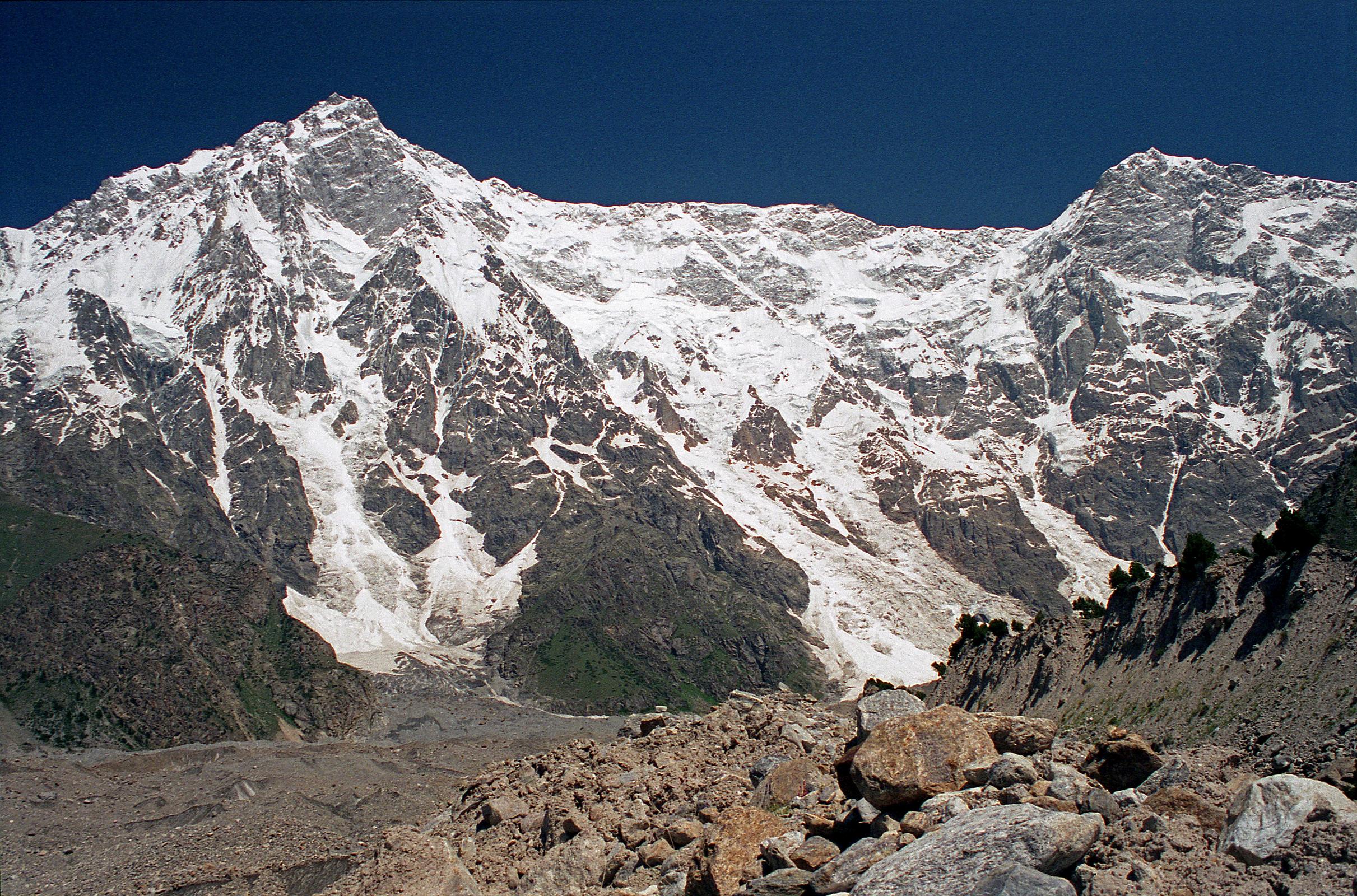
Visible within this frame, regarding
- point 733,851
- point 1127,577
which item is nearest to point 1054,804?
point 733,851

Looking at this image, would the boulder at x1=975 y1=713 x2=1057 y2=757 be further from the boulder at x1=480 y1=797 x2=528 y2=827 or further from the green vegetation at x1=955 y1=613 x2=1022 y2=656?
the green vegetation at x1=955 y1=613 x2=1022 y2=656

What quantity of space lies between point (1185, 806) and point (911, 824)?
503 cm

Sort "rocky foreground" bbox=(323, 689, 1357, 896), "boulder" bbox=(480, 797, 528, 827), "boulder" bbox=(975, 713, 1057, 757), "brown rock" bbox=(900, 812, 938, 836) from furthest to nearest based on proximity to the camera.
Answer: "boulder" bbox=(480, 797, 528, 827) → "boulder" bbox=(975, 713, 1057, 757) → "brown rock" bbox=(900, 812, 938, 836) → "rocky foreground" bbox=(323, 689, 1357, 896)

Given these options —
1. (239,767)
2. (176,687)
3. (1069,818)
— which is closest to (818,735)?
(1069,818)

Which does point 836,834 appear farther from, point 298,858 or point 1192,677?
point 298,858

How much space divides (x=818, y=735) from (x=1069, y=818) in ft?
62.6

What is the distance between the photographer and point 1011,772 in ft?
69.1

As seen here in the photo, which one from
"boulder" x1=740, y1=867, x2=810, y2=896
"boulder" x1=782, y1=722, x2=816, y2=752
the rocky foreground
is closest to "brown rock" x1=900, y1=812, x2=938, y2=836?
the rocky foreground

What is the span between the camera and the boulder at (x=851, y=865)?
19.3 m

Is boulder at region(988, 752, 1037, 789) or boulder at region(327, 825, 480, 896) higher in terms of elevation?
boulder at region(988, 752, 1037, 789)

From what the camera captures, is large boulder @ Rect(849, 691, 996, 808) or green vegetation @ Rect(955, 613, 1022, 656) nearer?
large boulder @ Rect(849, 691, 996, 808)

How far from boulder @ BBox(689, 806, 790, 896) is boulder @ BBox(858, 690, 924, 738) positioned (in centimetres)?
583

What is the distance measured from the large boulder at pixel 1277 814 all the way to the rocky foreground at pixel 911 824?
0.10ft

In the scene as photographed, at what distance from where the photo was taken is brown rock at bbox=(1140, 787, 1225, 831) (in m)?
19.4
